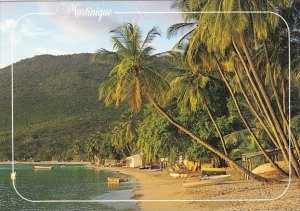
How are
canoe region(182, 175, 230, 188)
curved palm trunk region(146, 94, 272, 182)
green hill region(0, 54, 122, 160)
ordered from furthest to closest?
canoe region(182, 175, 230, 188) < curved palm trunk region(146, 94, 272, 182) < green hill region(0, 54, 122, 160)

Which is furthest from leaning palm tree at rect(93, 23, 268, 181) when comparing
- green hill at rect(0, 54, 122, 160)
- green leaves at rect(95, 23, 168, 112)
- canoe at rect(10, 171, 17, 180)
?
canoe at rect(10, 171, 17, 180)

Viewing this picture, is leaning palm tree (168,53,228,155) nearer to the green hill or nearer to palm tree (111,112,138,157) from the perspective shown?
palm tree (111,112,138,157)

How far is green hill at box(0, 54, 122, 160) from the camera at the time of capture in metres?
3.90

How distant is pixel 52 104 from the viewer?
4.18 metres

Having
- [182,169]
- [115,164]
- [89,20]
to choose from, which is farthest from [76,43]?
[182,169]

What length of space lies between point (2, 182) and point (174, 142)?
6.12 meters

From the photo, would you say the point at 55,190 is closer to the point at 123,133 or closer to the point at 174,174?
the point at 123,133

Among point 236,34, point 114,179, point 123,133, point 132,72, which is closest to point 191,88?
point 236,34

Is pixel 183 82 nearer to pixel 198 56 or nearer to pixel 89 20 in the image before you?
pixel 198 56

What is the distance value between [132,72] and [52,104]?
1.53 m

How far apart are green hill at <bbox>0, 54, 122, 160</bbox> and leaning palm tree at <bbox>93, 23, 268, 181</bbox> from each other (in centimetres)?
11

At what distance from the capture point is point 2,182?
4.11 meters

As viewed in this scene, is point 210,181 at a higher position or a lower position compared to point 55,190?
lower

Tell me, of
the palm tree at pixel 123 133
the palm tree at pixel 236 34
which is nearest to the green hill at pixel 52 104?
the palm tree at pixel 123 133
